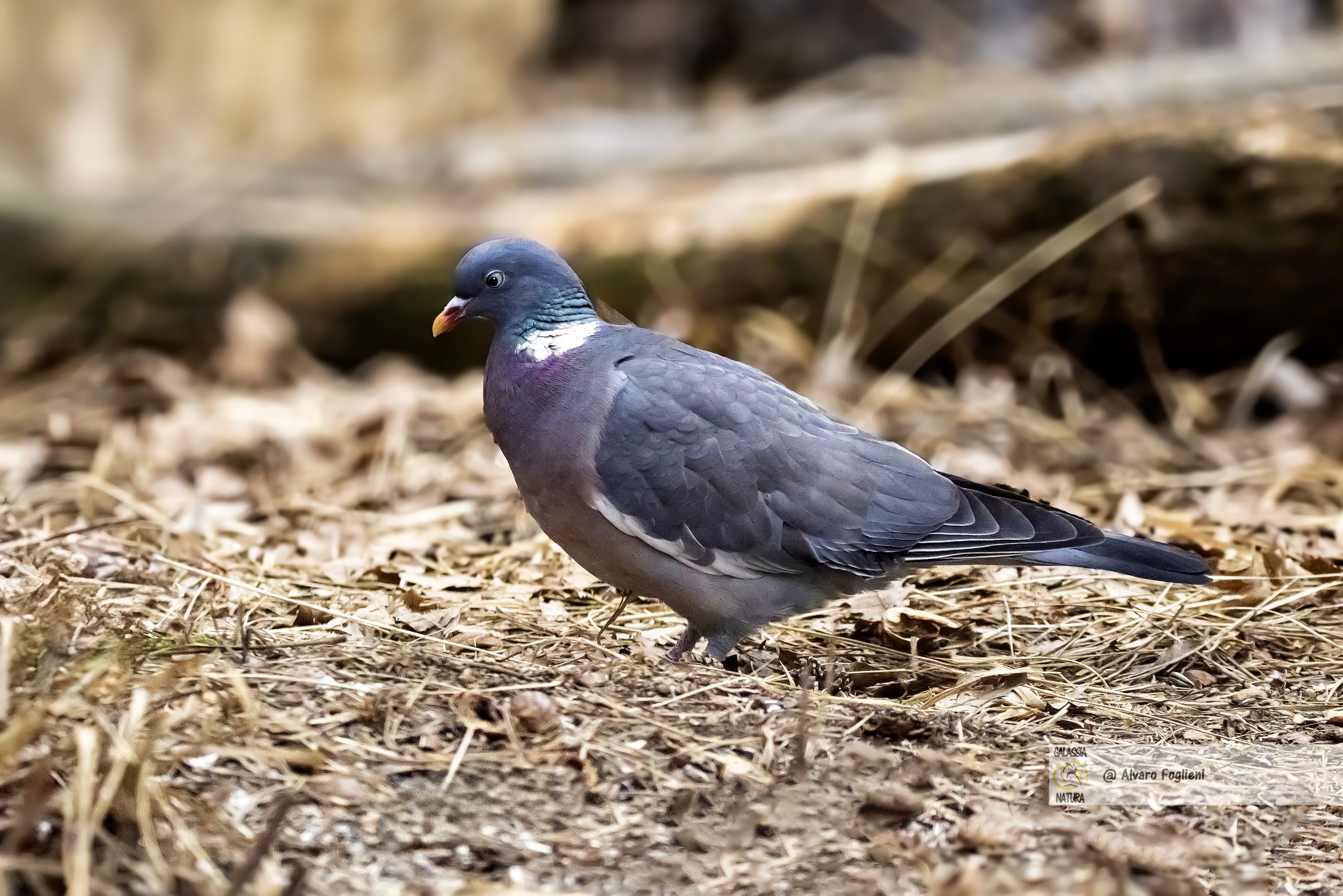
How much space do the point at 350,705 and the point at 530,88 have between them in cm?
657

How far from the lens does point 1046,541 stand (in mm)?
3246

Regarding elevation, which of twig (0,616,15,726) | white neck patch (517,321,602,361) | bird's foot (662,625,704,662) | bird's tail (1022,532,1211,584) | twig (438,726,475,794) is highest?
white neck patch (517,321,602,361)

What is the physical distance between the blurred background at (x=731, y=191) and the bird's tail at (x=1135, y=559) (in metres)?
2.58

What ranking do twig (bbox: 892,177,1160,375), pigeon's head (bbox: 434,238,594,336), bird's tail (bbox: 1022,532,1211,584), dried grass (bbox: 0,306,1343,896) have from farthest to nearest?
twig (bbox: 892,177,1160,375), pigeon's head (bbox: 434,238,594,336), bird's tail (bbox: 1022,532,1211,584), dried grass (bbox: 0,306,1343,896)

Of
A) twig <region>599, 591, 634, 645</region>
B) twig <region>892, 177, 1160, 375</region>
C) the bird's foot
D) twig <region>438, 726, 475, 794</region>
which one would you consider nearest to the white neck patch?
twig <region>599, 591, 634, 645</region>

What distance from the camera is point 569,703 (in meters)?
2.73

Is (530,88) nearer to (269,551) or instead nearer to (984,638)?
(269,551)

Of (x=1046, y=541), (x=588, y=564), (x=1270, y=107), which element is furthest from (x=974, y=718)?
(x=1270, y=107)

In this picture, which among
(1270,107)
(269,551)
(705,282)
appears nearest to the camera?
(269,551)

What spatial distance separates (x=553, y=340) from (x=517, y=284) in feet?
0.56

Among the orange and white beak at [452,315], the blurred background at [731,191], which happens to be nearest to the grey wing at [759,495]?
the orange and white beak at [452,315]

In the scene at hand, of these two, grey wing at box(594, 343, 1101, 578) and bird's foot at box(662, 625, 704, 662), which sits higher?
grey wing at box(594, 343, 1101, 578)

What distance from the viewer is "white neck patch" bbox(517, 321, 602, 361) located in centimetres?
336

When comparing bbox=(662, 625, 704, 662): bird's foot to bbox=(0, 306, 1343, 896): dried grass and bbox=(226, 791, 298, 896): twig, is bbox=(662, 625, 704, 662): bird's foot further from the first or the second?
bbox=(226, 791, 298, 896): twig
